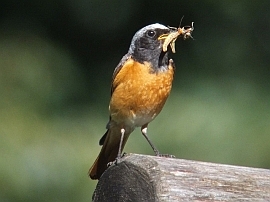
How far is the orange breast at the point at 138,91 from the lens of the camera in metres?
4.56

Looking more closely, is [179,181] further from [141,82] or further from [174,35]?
[141,82]

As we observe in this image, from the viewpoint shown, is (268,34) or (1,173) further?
(268,34)

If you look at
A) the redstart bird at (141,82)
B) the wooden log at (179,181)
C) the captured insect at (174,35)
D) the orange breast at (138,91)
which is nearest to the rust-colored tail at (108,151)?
the redstart bird at (141,82)

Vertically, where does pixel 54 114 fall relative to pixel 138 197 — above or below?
below

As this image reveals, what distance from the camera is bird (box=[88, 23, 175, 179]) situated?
4559mm

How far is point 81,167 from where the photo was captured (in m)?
5.05

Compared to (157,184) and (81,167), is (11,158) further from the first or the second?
(157,184)

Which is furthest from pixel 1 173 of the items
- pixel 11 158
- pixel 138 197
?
pixel 138 197

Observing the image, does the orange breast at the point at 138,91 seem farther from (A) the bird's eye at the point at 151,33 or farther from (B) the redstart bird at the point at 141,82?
(A) the bird's eye at the point at 151,33

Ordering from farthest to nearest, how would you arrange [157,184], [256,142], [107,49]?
[107,49] → [256,142] → [157,184]

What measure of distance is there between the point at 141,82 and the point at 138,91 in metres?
0.05

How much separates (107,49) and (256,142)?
5.27 ft

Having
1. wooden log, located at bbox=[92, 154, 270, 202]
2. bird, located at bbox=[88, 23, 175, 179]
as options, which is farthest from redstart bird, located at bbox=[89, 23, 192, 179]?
wooden log, located at bbox=[92, 154, 270, 202]

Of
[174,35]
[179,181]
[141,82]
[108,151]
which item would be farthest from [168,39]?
[179,181]
